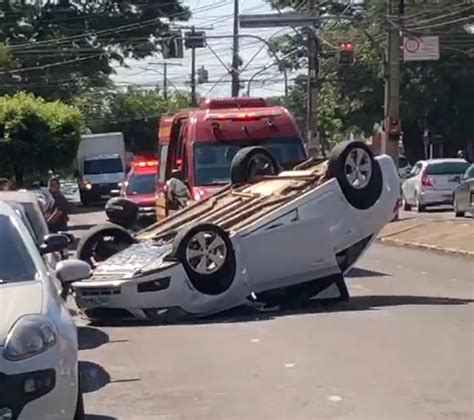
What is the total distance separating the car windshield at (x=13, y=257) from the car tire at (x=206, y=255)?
5961 mm

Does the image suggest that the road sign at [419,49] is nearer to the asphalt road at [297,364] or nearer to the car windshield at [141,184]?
the car windshield at [141,184]

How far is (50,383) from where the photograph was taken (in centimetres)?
818

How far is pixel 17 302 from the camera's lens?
864 centimetres

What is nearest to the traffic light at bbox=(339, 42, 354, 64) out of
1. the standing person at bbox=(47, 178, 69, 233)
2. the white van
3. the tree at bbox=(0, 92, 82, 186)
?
the tree at bbox=(0, 92, 82, 186)

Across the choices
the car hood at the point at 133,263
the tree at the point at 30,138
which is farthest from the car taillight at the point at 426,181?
the car hood at the point at 133,263

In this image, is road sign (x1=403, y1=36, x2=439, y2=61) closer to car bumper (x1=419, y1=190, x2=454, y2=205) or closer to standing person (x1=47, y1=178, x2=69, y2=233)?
car bumper (x1=419, y1=190, x2=454, y2=205)

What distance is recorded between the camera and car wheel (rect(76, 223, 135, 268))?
17953mm

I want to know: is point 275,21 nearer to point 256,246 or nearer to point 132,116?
point 256,246

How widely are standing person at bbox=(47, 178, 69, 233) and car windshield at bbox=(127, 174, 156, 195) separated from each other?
48.1 feet

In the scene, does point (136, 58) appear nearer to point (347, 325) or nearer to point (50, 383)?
point (347, 325)

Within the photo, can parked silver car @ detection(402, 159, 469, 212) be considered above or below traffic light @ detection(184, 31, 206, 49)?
below

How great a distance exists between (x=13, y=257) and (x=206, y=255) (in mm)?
6399

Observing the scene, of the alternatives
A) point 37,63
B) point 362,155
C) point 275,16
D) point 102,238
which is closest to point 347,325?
point 362,155

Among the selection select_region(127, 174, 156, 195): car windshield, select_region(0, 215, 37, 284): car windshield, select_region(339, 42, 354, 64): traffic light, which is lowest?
select_region(127, 174, 156, 195): car windshield
